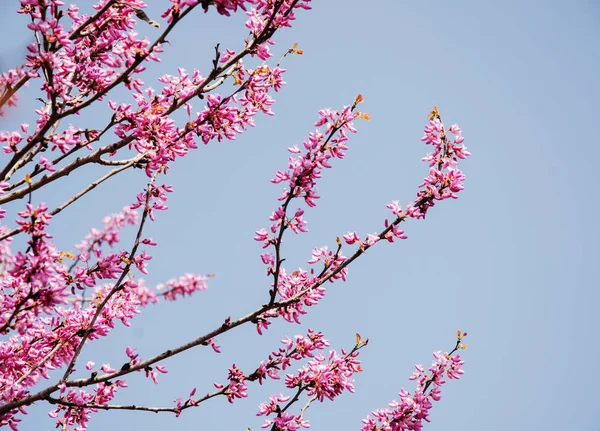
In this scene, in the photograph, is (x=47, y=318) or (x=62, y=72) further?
(x=47, y=318)

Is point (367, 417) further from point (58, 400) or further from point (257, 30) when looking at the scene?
point (257, 30)

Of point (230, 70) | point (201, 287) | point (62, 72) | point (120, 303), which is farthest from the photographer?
A: point (201, 287)

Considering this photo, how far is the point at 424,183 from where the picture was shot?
4527 millimetres

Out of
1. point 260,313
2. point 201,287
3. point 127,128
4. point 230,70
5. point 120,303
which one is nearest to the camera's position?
point 260,313

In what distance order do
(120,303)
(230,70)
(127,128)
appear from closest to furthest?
(127,128)
(120,303)
(230,70)

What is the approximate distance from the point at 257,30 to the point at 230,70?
69 cm

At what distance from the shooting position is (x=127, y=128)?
4430 millimetres

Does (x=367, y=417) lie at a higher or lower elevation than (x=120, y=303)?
lower

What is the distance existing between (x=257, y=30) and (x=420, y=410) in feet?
14.1

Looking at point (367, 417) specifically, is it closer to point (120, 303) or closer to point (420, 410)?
point (420, 410)

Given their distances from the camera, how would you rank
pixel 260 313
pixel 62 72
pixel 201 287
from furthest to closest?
pixel 201 287 → pixel 260 313 → pixel 62 72

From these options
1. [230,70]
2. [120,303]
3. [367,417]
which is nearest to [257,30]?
[230,70]

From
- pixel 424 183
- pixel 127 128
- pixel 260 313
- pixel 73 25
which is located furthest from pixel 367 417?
pixel 73 25

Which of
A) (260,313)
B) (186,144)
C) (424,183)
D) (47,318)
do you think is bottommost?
(260,313)
